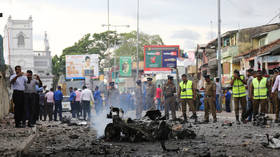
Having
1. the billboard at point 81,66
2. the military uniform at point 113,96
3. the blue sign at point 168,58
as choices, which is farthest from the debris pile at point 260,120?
the billboard at point 81,66

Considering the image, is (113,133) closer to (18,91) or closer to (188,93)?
(18,91)

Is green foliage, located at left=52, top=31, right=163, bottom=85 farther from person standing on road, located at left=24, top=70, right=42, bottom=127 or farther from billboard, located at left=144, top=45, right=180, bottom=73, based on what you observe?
person standing on road, located at left=24, top=70, right=42, bottom=127

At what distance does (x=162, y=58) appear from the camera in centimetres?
4644

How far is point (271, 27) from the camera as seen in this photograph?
47.0 meters

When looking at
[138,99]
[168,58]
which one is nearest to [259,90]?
[138,99]

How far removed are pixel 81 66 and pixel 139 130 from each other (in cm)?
5115

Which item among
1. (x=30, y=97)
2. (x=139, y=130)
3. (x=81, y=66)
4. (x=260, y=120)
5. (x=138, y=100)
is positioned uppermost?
(x=81, y=66)

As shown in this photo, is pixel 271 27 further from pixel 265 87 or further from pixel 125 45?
pixel 125 45

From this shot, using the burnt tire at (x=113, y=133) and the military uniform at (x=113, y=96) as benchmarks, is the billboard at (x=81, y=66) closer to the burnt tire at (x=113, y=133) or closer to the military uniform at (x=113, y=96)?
the military uniform at (x=113, y=96)

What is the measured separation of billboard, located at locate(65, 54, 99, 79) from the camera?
60.4 m

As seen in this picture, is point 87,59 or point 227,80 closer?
point 227,80

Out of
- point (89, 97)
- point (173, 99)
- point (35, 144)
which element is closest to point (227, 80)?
point (89, 97)

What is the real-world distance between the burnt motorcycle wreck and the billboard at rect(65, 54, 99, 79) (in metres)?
49.7

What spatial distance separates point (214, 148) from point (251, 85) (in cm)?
716
